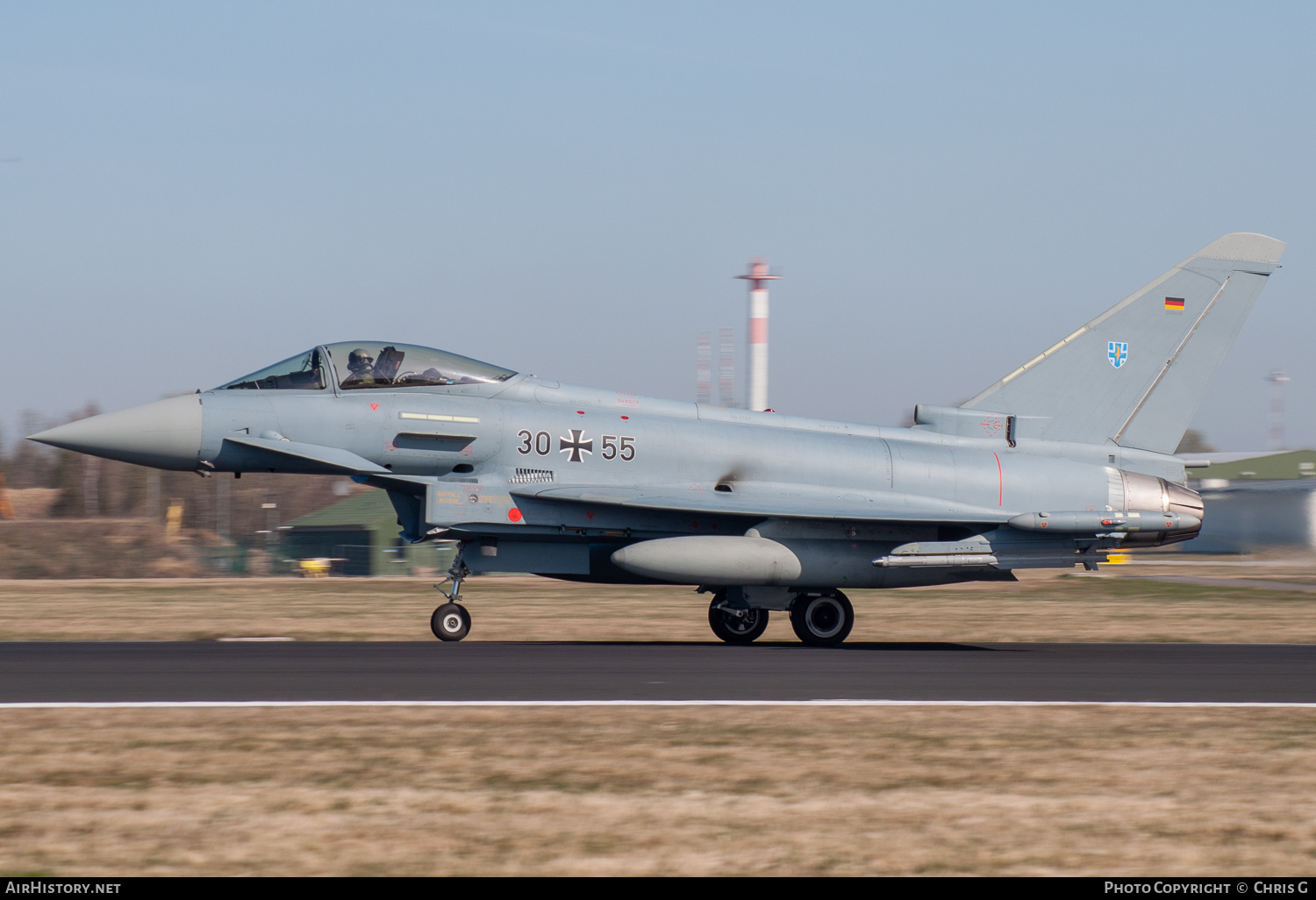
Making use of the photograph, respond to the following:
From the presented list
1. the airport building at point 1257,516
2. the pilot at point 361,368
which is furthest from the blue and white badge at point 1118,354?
the airport building at point 1257,516

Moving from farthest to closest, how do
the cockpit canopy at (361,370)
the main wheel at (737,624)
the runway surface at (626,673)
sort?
the main wheel at (737,624) → the cockpit canopy at (361,370) → the runway surface at (626,673)

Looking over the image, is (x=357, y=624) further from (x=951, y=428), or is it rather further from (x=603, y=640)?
(x=951, y=428)

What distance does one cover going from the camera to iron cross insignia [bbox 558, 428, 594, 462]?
14.5m

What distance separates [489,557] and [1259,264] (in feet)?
35.6

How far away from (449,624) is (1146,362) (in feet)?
31.4

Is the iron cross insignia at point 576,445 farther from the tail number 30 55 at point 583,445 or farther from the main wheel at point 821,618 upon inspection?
the main wheel at point 821,618

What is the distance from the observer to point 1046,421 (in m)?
16.1

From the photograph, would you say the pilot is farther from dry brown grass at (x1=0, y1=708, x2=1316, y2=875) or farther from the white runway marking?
dry brown grass at (x1=0, y1=708, x2=1316, y2=875)

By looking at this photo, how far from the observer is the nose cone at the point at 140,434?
43.9 feet

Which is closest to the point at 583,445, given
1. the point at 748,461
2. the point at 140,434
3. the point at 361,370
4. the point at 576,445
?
the point at 576,445

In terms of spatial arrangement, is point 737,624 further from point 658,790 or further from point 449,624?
point 658,790

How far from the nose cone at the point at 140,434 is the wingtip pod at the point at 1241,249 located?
12.8 meters

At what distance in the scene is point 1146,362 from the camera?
53.1 feet
